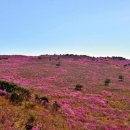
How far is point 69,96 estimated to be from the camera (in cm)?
5178

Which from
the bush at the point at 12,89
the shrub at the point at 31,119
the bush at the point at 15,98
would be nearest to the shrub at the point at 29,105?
the bush at the point at 15,98

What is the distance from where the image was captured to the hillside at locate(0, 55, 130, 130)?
33719 millimetres

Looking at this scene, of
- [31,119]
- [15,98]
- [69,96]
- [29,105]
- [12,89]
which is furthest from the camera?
[69,96]

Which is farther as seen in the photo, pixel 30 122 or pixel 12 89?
pixel 12 89

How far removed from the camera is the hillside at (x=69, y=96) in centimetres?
3372

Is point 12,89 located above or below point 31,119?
above

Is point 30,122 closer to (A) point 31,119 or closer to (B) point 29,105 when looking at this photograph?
(A) point 31,119

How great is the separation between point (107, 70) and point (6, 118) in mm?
63998

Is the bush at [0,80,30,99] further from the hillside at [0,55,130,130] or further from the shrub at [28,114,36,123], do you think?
the shrub at [28,114,36,123]

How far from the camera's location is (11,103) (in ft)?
119

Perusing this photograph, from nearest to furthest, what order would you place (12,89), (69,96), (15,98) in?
(15,98) → (12,89) → (69,96)

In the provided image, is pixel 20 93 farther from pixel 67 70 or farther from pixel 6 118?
pixel 67 70

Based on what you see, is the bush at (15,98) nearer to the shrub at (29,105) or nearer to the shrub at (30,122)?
the shrub at (29,105)

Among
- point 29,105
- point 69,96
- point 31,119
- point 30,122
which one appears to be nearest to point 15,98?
point 29,105
